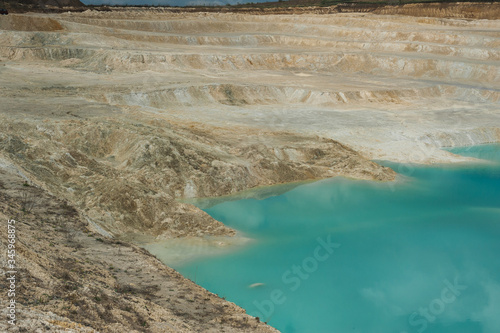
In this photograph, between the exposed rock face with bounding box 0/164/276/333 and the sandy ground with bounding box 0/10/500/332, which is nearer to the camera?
the exposed rock face with bounding box 0/164/276/333

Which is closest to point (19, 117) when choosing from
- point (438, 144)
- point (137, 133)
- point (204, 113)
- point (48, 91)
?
point (137, 133)

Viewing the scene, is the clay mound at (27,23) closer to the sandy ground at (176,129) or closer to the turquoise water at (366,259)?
the sandy ground at (176,129)

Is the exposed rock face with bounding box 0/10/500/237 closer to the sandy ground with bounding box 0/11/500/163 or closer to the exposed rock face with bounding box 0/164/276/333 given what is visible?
the sandy ground with bounding box 0/11/500/163

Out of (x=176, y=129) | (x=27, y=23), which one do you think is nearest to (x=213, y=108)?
(x=176, y=129)

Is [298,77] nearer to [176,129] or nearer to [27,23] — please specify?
[176,129]

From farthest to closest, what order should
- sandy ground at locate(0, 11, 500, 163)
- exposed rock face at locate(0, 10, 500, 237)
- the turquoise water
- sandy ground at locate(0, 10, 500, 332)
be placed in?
sandy ground at locate(0, 11, 500, 163)
exposed rock face at locate(0, 10, 500, 237)
the turquoise water
sandy ground at locate(0, 10, 500, 332)

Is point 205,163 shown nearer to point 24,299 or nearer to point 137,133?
point 137,133

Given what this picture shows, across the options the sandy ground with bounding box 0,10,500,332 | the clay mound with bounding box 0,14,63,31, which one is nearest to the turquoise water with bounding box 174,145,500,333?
the sandy ground with bounding box 0,10,500,332
